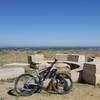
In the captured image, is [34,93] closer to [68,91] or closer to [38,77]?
[38,77]

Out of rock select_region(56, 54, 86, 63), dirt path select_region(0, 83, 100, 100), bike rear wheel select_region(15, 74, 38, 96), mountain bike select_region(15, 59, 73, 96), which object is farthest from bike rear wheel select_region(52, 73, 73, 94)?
rock select_region(56, 54, 86, 63)

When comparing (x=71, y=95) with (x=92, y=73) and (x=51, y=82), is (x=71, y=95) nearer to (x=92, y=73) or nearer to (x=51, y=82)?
(x=51, y=82)

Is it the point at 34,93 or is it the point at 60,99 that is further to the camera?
the point at 34,93

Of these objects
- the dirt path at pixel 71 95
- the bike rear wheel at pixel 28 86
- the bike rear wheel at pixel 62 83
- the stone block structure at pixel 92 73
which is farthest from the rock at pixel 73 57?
the bike rear wheel at pixel 28 86

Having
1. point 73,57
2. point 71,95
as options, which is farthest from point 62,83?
point 73,57

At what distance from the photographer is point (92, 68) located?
290 inches

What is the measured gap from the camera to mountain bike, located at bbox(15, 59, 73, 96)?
243 inches

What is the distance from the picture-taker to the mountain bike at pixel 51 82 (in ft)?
20.2

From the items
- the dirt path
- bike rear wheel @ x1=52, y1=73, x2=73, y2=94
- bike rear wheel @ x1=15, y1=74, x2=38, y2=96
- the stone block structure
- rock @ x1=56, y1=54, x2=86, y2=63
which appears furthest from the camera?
rock @ x1=56, y1=54, x2=86, y2=63

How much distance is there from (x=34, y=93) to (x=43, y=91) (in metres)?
0.33

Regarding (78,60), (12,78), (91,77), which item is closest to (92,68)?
(91,77)

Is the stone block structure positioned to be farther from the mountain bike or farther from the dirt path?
the mountain bike

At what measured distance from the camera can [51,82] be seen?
20.8ft

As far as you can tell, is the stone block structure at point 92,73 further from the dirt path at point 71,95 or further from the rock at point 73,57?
the rock at point 73,57
